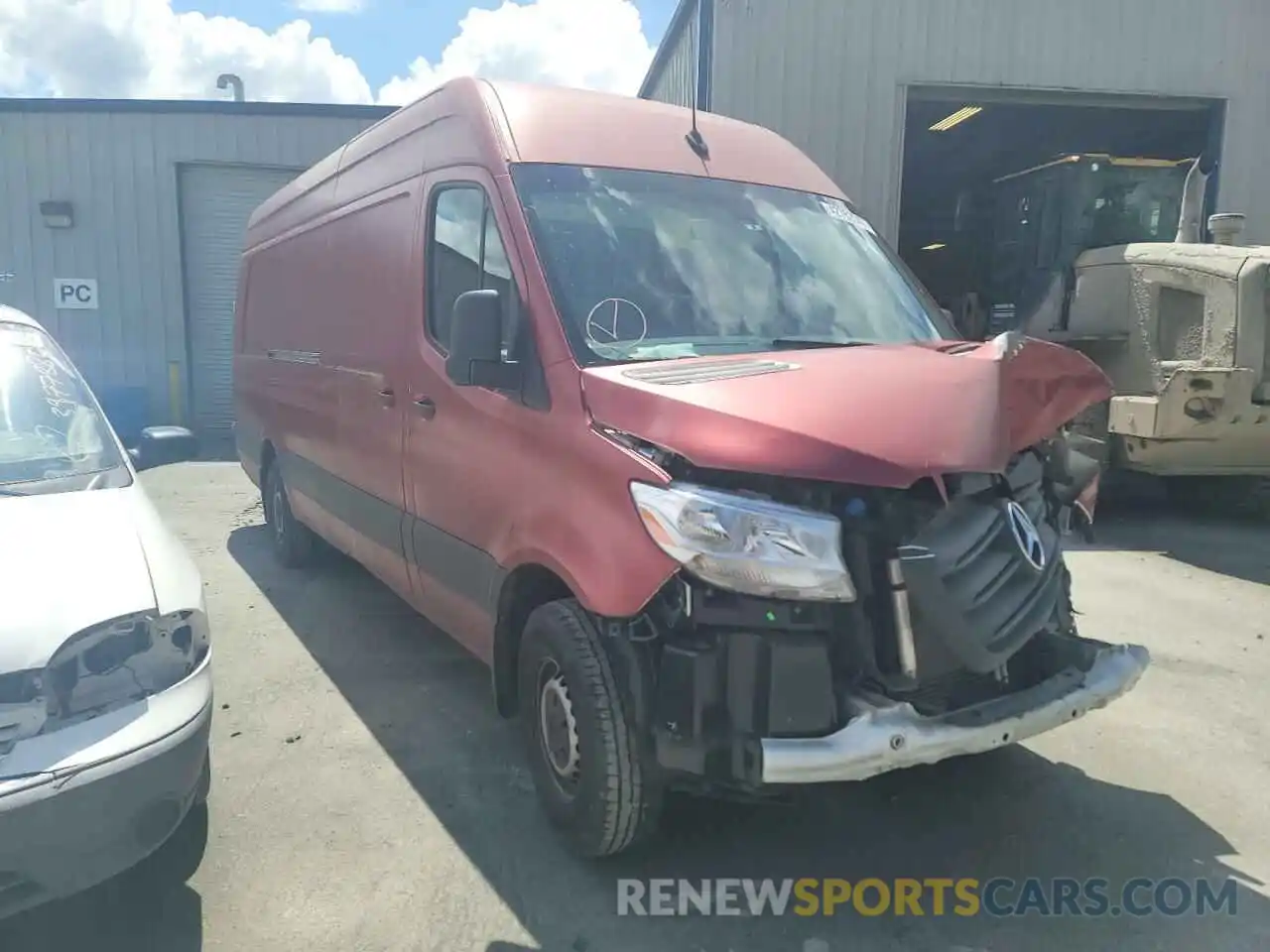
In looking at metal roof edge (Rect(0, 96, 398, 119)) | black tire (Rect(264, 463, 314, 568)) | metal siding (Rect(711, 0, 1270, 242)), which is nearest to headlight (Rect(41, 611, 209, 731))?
black tire (Rect(264, 463, 314, 568))

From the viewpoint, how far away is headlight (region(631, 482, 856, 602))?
2482 mm

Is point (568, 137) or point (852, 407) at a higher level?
point (568, 137)

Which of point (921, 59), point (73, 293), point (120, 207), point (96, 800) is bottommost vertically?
point (96, 800)

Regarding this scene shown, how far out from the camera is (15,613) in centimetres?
234

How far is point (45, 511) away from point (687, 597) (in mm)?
1964

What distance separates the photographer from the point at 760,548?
248cm

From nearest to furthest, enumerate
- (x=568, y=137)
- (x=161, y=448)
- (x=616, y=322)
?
(x=616, y=322) < (x=568, y=137) < (x=161, y=448)

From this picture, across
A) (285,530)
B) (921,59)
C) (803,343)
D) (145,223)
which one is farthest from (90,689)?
(145,223)

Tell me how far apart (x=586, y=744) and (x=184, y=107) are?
48.5ft

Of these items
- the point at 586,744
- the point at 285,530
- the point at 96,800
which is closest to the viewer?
the point at 96,800

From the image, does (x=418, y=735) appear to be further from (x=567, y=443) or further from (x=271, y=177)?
(x=271, y=177)

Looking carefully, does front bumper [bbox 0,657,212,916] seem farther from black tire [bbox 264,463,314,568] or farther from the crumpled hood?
black tire [bbox 264,463,314,568]

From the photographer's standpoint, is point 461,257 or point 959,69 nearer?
point 461,257

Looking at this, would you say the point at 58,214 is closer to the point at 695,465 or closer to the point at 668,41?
the point at 668,41
